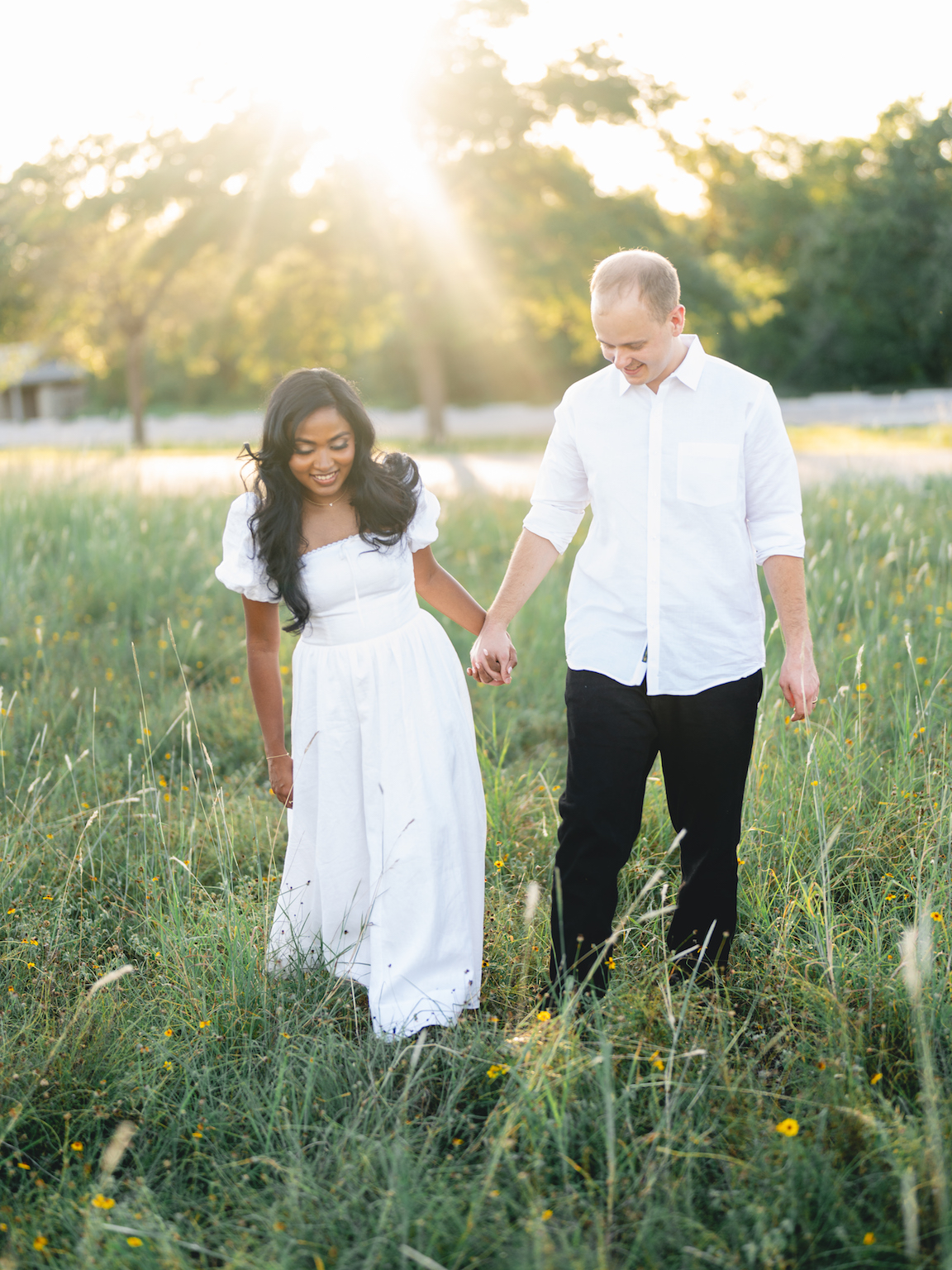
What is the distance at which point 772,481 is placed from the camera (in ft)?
8.43

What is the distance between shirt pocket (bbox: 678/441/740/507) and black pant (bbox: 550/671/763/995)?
478 millimetres

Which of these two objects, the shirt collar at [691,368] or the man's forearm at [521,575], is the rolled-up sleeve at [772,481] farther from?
the man's forearm at [521,575]

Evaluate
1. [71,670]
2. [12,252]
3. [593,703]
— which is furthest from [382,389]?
[593,703]

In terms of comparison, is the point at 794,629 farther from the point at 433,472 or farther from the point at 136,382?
the point at 136,382

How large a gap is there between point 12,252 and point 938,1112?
2327 cm

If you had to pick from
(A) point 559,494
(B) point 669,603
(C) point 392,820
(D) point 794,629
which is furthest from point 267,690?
(D) point 794,629

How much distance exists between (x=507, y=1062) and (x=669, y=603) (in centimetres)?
118

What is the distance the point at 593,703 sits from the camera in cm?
259

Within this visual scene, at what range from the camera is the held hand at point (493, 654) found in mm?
2832

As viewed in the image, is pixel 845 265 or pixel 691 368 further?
pixel 845 265

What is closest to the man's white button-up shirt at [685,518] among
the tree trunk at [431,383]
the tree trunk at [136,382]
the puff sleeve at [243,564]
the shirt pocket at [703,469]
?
the shirt pocket at [703,469]

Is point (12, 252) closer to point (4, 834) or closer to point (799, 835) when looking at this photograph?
point (4, 834)

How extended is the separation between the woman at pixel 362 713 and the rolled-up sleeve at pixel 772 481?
0.91m

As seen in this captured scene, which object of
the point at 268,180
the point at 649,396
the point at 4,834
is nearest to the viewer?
the point at 649,396
